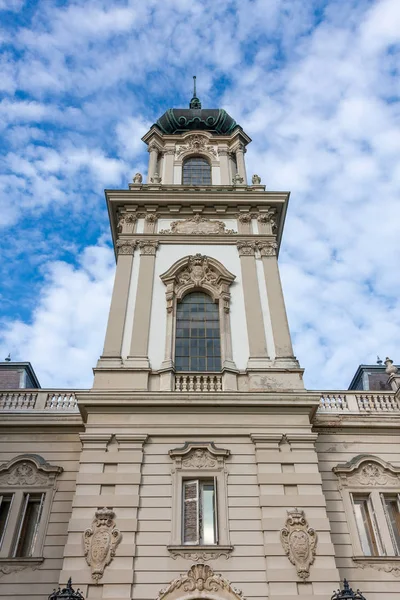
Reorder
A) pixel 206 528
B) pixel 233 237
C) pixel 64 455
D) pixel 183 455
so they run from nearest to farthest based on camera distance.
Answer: pixel 206 528 < pixel 183 455 < pixel 64 455 < pixel 233 237

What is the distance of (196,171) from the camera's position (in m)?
23.8

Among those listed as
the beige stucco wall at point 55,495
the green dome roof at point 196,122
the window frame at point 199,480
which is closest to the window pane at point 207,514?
the window frame at point 199,480

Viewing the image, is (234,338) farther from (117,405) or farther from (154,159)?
(154,159)

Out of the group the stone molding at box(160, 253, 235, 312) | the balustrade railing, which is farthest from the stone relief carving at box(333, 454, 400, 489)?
the stone molding at box(160, 253, 235, 312)

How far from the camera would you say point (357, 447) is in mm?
15555

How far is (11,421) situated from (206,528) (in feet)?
20.8

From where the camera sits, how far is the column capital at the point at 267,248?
63.2 ft

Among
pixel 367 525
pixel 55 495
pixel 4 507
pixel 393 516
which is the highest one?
pixel 55 495

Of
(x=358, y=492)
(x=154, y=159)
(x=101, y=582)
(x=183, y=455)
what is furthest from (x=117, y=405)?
(x=154, y=159)

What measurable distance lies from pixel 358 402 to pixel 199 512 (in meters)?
6.27

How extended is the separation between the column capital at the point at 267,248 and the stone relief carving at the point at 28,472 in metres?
9.61

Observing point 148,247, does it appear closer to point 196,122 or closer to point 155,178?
point 155,178

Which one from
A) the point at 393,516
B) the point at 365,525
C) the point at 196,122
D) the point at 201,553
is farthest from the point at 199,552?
the point at 196,122

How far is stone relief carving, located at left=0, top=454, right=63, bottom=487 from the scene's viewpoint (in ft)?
48.2
